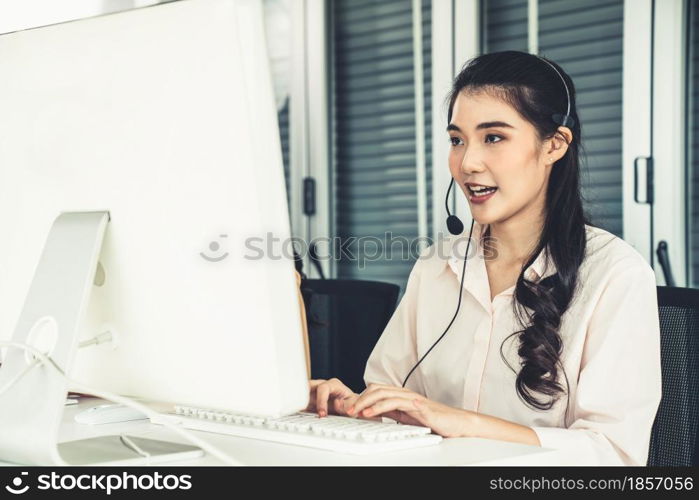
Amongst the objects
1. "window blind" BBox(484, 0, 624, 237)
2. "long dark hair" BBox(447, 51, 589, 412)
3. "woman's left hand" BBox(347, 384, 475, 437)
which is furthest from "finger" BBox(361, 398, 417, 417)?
"window blind" BBox(484, 0, 624, 237)

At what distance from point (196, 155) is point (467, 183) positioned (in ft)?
2.79

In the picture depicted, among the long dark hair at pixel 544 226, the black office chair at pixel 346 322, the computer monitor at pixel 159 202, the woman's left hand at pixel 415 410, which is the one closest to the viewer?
the computer monitor at pixel 159 202

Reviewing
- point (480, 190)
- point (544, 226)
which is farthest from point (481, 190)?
point (544, 226)

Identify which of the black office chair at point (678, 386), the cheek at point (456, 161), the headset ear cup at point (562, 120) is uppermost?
the headset ear cup at point (562, 120)

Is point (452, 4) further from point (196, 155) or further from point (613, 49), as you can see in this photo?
point (196, 155)

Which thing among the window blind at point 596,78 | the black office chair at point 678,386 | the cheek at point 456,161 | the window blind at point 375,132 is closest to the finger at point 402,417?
the black office chair at point 678,386

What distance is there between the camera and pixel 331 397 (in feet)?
4.40

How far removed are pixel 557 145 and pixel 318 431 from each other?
2.84 feet

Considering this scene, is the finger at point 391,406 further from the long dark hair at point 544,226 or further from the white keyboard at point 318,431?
the long dark hair at point 544,226

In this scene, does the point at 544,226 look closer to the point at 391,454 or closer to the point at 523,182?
the point at 523,182

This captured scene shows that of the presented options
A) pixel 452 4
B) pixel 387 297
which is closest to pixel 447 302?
pixel 387 297

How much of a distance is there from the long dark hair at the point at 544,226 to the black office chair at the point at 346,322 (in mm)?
401

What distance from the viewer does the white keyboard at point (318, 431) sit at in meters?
0.99

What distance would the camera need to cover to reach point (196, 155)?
0.89 metres
